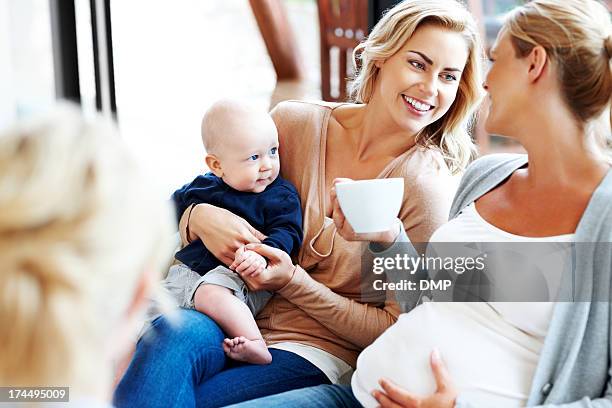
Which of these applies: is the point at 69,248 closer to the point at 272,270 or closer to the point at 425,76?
the point at 272,270

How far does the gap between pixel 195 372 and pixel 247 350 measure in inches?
4.3

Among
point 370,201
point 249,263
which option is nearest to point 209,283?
point 249,263

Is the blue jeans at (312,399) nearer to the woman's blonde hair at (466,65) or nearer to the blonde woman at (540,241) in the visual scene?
the blonde woman at (540,241)

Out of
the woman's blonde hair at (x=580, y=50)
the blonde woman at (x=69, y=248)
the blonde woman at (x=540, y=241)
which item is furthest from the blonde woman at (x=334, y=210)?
the blonde woman at (x=69, y=248)

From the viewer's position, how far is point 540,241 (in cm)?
132

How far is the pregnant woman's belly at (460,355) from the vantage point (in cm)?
129

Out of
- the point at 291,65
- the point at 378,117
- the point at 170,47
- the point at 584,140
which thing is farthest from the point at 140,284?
the point at 170,47

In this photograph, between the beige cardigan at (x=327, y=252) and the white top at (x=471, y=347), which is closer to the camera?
the white top at (x=471, y=347)

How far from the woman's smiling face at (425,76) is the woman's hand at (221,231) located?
0.38 metres

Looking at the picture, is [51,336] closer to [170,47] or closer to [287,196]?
[287,196]

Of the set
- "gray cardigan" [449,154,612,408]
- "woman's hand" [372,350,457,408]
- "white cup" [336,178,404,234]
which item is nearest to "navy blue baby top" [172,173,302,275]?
"white cup" [336,178,404,234]

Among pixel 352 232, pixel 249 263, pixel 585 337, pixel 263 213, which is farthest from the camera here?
pixel 263 213

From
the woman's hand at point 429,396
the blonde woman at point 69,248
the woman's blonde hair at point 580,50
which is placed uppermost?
the woman's blonde hair at point 580,50

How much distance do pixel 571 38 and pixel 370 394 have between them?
67 centimetres
